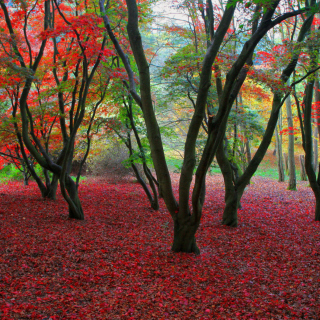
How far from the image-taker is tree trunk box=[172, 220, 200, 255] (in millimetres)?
4297

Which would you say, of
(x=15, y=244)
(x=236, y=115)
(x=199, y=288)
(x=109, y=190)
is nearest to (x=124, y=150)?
(x=109, y=190)

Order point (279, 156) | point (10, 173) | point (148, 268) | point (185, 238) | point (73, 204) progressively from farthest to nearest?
point (10, 173) → point (279, 156) → point (73, 204) → point (185, 238) → point (148, 268)

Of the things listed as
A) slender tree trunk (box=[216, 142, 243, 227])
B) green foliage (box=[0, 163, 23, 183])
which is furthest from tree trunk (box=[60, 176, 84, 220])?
green foliage (box=[0, 163, 23, 183])

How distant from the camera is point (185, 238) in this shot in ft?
14.3

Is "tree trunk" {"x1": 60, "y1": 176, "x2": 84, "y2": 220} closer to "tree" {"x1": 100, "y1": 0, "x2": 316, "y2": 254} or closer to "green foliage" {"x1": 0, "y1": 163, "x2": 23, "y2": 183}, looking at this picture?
"tree" {"x1": 100, "y1": 0, "x2": 316, "y2": 254}

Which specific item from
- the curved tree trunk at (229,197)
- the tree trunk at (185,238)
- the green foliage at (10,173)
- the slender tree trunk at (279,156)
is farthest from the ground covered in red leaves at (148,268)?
the slender tree trunk at (279,156)

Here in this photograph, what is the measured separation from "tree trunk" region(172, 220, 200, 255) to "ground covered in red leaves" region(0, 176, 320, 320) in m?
0.14

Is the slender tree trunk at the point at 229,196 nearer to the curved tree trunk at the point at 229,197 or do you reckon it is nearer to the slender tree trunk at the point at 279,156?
the curved tree trunk at the point at 229,197

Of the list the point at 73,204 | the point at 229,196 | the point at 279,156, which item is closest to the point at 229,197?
the point at 229,196

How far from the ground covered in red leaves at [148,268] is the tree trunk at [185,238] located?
136mm

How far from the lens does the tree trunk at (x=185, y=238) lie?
4297 mm

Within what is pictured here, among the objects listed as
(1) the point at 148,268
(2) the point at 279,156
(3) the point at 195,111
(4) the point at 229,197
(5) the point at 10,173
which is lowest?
(5) the point at 10,173

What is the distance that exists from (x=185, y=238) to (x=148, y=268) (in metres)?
0.74

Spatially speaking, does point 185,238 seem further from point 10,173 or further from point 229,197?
point 10,173
